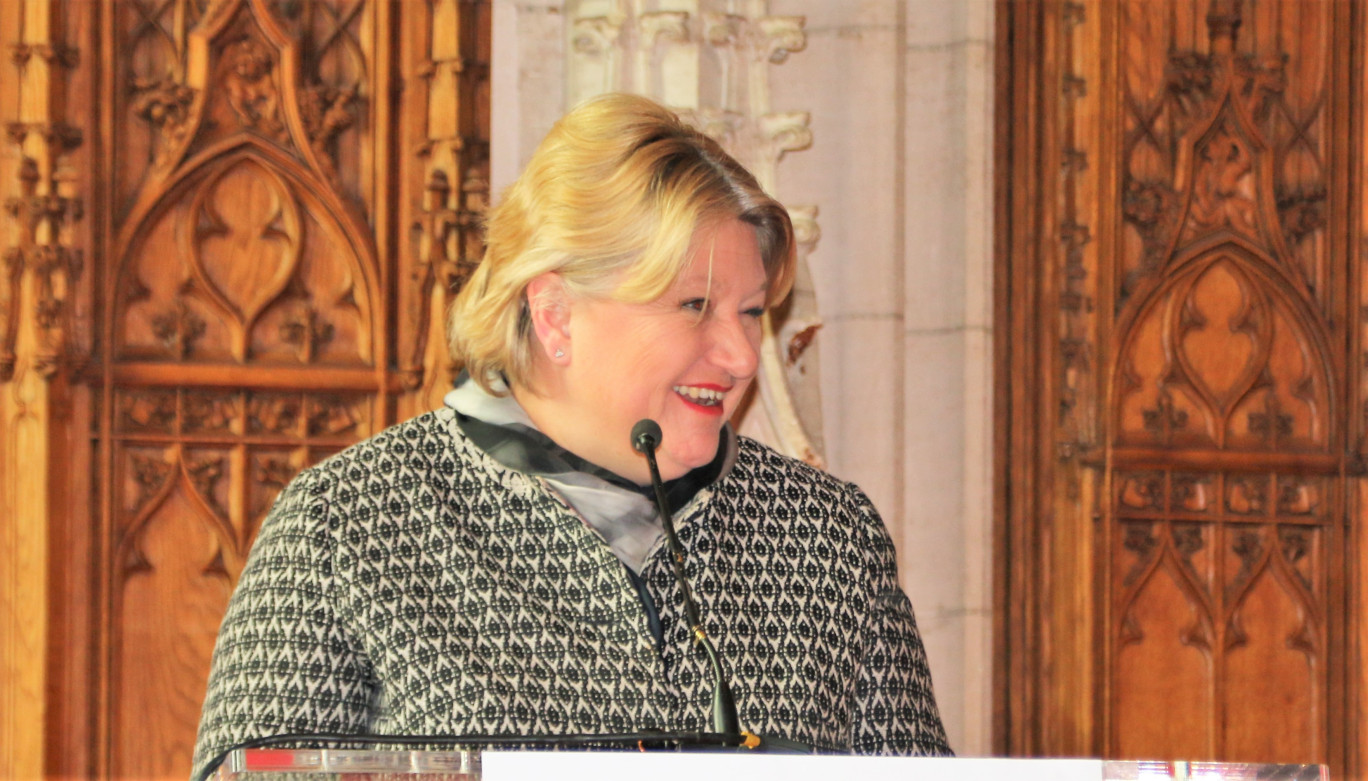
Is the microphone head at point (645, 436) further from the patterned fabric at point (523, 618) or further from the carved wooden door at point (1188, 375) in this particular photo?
the carved wooden door at point (1188, 375)

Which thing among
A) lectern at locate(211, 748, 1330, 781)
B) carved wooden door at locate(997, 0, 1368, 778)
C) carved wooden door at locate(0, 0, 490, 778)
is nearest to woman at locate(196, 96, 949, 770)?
lectern at locate(211, 748, 1330, 781)

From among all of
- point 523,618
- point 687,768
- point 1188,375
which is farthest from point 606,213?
point 1188,375

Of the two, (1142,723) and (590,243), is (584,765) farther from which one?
(1142,723)

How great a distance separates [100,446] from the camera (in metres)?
2.71

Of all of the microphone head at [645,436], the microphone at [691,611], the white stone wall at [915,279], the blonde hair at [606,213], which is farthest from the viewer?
the white stone wall at [915,279]

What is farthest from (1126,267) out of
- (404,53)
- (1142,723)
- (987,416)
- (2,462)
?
(2,462)

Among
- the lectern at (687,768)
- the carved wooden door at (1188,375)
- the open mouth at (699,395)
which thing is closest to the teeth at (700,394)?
the open mouth at (699,395)

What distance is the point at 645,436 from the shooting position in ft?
4.67

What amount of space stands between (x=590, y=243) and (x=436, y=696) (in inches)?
20.1

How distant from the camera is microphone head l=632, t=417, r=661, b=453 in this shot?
1.42 m

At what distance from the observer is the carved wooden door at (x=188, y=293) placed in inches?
104

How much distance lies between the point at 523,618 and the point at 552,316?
0.35 m

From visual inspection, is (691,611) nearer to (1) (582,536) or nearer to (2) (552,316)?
(1) (582,536)

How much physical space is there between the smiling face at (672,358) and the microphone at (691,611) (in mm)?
45
